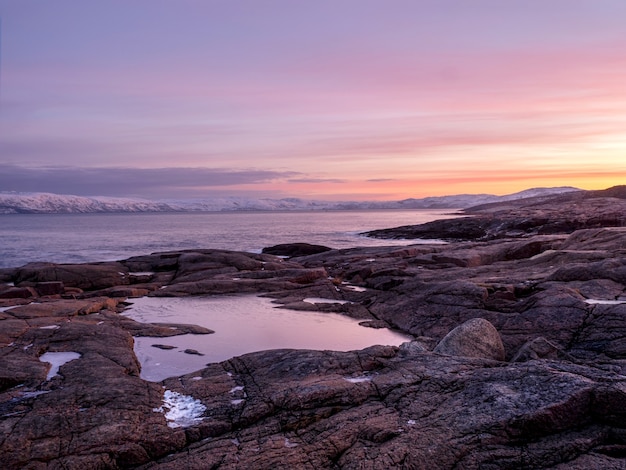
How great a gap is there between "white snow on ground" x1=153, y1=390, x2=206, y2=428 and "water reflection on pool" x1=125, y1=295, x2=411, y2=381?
3.29 m

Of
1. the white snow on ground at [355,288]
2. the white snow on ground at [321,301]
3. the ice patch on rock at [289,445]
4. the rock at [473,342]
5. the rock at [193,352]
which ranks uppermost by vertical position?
the rock at [473,342]

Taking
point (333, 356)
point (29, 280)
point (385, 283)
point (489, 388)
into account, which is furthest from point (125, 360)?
point (29, 280)

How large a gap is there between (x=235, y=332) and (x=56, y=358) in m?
7.02

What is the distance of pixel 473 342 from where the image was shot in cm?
1201

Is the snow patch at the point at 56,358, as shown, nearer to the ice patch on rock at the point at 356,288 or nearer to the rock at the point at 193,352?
the rock at the point at 193,352

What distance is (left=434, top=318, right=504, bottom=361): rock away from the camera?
11.7 metres

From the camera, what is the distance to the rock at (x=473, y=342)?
11719 millimetres

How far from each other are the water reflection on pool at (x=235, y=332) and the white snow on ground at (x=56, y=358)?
178cm

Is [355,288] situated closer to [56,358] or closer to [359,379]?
[56,358]

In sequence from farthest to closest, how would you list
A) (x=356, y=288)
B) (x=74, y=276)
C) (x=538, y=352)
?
(x=74, y=276) → (x=356, y=288) → (x=538, y=352)

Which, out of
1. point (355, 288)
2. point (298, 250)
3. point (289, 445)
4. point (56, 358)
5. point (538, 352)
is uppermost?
point (538, 352)

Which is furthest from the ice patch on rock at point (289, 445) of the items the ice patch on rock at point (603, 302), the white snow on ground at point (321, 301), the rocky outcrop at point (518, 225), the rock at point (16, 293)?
the rocky outcrop at point (518, 225)

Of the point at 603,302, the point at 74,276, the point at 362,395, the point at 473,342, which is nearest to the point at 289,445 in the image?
the point at 362,395

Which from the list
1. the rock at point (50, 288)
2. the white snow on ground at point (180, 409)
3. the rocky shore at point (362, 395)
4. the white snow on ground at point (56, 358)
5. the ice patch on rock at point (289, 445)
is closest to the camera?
the rocky shore at point (362, 395)
